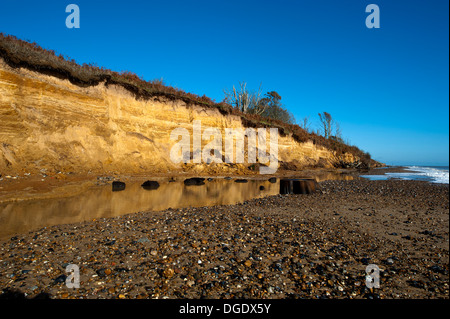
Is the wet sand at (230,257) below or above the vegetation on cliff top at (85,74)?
below

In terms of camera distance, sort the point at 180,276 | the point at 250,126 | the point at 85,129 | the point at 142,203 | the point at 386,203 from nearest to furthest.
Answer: the point at 180,276, the point at 142,203, the point at 386,203, the point at 85,129, the point at 250,126

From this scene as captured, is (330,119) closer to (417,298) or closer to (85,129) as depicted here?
(85,129)

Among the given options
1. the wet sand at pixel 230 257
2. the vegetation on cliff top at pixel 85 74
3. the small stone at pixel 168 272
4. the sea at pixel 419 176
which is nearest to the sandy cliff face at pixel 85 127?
the vegetation on cliff top at pixel 85 74

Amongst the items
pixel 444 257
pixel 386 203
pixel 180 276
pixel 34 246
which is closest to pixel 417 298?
pixel 444 257

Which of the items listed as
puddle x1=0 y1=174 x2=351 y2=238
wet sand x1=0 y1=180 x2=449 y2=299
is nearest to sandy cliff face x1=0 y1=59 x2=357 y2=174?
puddle x1=0 y1=174 x2=351 y2=238

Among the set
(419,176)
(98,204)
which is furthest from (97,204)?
(419,176)

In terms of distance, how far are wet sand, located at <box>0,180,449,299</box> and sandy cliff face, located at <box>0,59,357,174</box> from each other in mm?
9660

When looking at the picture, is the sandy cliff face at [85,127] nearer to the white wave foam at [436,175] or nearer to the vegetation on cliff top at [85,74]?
the vegetation on cliff top at [85,74]

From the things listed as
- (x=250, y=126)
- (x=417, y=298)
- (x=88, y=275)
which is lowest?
(x=417, y=298)

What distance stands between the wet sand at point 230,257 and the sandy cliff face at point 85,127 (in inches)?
380

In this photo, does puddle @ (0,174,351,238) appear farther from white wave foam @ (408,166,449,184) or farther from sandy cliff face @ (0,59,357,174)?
white wave foam @ (408,166,449,184)

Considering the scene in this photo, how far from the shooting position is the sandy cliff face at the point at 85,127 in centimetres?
1248

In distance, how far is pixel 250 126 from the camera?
86.5 feet

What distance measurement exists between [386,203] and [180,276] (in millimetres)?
10022
